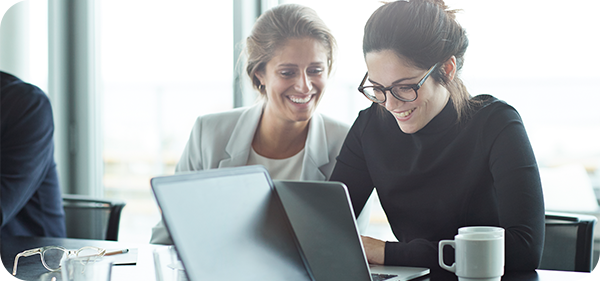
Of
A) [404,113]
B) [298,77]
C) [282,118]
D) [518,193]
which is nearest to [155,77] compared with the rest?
[282,118]

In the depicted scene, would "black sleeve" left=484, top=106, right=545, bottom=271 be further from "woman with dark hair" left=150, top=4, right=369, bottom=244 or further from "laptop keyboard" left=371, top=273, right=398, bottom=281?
"woman with dark hair" left=150, top=4, right=369, bottom=244

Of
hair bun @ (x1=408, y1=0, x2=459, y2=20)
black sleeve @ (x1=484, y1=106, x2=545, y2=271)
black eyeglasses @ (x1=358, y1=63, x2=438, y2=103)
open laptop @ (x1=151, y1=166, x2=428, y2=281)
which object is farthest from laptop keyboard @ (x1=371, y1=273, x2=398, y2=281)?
hair bun @ (x1=408, y1=0, x2=459, y2=20)

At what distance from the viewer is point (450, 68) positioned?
4.46 feet

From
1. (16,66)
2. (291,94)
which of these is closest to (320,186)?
(291,94)

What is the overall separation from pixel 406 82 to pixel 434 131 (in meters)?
0.18

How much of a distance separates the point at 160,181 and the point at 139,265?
536 millimetres

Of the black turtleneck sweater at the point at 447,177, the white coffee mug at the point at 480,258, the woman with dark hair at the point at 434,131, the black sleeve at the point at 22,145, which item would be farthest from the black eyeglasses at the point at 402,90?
the black sleeve at the point at 22,145

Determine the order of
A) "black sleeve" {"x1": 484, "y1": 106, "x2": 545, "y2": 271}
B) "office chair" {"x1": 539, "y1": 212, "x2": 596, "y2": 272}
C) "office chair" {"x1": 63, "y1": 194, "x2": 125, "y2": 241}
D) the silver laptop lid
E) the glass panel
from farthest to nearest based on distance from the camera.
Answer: the glass panel, "office chair" {"x1": 63, "y1": 194, "x2": 125, "y2": 241}, "office chair" {"x1": 539, "y1": 212, "x2": 596, "y2": 272}, "black sleeve" {"x1": 484, "y1": 106, "x2": 545, "y2": 271}, the silver laptop lid

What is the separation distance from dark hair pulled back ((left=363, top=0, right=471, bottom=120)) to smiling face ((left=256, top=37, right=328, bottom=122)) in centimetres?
40

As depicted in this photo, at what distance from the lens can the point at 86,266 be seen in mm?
840

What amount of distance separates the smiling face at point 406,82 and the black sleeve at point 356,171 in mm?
192

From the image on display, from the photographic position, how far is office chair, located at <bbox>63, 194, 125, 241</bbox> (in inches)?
67.8

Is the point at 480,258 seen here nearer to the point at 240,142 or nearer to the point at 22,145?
the point at 240,142

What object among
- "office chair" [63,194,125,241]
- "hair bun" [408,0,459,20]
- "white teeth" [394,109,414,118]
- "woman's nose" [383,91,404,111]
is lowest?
"office chair" [63,194,125,241]
